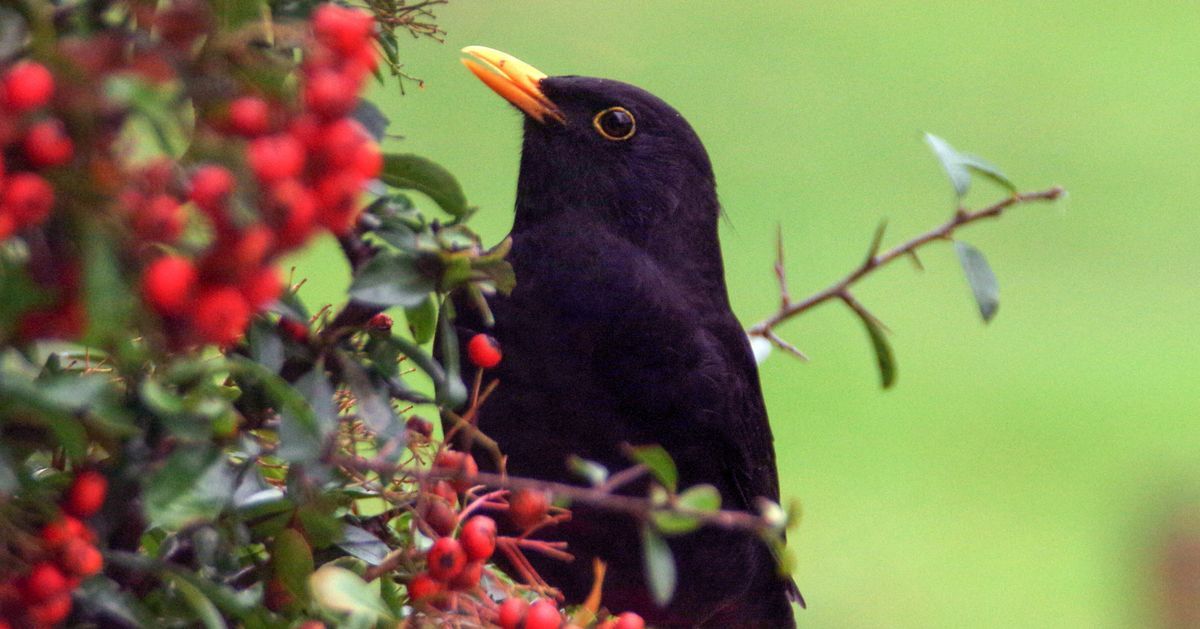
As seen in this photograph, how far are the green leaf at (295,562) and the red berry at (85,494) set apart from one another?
131mm

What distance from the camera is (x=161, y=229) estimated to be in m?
0.59

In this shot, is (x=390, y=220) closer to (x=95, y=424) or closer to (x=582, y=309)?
(x=95, y=424)

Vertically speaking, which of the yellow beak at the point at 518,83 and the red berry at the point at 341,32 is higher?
the red berry at the point at 341,32

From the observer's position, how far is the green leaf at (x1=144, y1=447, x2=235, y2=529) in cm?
71

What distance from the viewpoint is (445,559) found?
0.91 m

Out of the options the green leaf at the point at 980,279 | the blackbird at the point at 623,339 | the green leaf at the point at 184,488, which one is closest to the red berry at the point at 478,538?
the green leaf at the point at 184,488

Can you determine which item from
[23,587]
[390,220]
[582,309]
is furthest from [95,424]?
[582,309]

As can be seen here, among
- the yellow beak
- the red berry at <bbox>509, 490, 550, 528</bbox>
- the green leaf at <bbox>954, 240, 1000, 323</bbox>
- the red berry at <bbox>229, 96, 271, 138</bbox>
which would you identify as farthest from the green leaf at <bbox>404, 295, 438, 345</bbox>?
the yellow beak

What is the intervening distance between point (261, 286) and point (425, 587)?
14.7 inches

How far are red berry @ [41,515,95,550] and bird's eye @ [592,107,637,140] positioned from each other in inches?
52.2

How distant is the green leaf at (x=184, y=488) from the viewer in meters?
0.71

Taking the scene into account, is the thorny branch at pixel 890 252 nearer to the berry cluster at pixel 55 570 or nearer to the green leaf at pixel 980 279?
the green leaf at pixel 980 279

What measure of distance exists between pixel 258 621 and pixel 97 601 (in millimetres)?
111

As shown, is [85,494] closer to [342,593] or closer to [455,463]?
[342,593]
